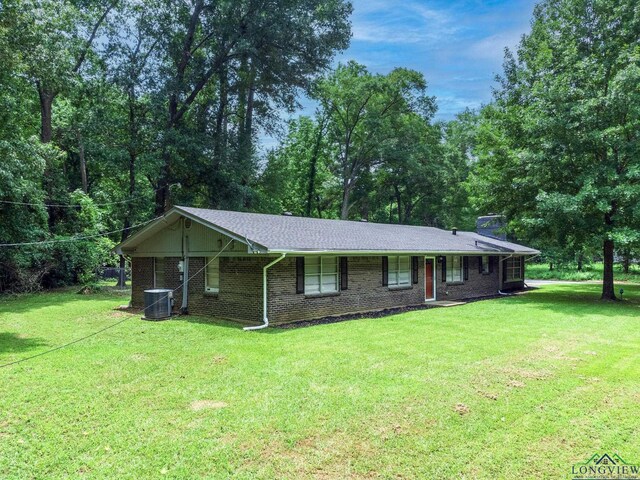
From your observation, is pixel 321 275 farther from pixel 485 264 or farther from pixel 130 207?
pixel 130 207

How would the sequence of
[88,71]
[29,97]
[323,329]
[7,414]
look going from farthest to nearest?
[88,71]
[29,97]
[323,329]
[7,414]

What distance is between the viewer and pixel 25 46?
13.2 meters

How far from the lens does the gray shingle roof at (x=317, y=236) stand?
446 inches

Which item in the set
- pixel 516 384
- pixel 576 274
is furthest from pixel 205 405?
pixel 576 274

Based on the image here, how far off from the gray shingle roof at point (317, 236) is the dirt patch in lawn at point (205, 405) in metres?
5.08

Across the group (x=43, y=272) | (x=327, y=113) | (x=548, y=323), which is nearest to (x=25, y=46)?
(x=43, y=272)

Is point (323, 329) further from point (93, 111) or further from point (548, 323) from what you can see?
point (93, 111)

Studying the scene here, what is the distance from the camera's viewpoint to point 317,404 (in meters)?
5.41

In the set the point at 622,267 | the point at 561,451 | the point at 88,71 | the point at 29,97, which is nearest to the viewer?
the point at 561,451

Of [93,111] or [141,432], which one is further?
[93,111]

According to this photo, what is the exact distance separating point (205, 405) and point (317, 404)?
4.86 ft

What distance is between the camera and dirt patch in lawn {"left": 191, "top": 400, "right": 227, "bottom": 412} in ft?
17.4

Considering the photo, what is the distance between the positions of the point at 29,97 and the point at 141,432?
87.0 ft

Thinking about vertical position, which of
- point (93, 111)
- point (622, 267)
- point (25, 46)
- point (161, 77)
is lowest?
point (622, 267)
